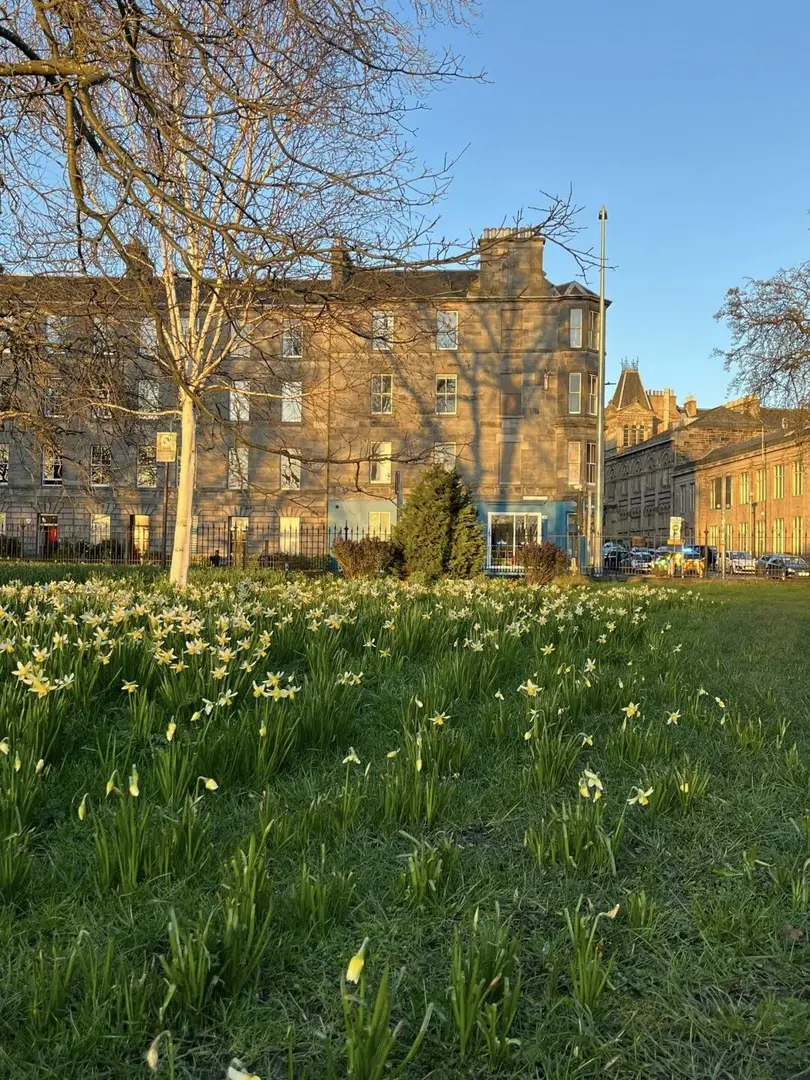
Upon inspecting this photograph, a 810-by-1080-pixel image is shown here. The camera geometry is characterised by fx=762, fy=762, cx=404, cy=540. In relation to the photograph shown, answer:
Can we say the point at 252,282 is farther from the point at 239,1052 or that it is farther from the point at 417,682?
the point at 239,1052

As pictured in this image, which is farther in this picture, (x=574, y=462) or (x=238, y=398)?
(x=574, y=462)

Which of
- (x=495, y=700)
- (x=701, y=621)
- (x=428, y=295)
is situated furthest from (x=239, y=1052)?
(x=701, y=621)

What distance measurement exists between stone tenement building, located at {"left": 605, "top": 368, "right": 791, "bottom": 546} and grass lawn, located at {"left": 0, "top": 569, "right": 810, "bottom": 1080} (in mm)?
75532

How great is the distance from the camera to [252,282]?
5.11 metres

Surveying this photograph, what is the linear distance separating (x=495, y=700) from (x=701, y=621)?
6957 millimetres

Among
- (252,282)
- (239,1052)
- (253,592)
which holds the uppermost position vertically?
(252,282)

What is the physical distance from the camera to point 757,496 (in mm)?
71875

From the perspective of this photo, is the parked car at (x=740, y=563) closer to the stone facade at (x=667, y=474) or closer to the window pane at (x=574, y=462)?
the window pane at (x=574, y=462)

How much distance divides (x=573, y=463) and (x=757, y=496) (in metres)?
41.9

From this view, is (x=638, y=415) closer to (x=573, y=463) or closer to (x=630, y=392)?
(x=630, y=392)

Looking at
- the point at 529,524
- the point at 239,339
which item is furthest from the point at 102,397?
the point at 529,524

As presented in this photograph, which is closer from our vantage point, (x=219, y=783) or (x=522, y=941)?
(x=522, y=941)

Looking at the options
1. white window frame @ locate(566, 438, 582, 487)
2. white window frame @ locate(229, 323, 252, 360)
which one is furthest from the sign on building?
white window frame @ locate(566, 438, 582, 487)

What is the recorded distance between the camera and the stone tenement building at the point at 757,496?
6225 cm
